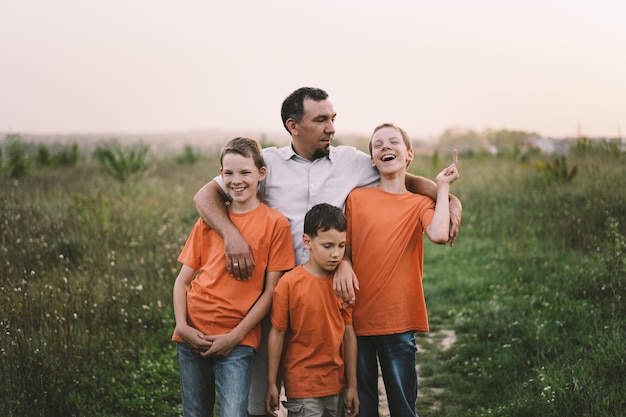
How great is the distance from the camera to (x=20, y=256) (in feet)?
21.2

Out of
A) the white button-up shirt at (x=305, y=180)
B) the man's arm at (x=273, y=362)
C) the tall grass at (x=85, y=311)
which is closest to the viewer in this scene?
the man's arm at (x=273, y=362)

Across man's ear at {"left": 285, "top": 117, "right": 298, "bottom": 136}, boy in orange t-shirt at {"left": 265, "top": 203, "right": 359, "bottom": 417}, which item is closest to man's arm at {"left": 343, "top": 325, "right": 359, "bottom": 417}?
boy in orange t-shirt at {"left": 265, "top": 203, "right": 359, "bottom": 417}

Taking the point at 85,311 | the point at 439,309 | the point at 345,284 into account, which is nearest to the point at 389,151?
the point at 345,284

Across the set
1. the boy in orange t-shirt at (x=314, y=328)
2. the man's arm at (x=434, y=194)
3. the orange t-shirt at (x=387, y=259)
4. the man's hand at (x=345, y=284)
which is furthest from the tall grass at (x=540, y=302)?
the man's hand at (x=345, y=284)

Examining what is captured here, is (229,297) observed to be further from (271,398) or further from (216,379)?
(271,398)

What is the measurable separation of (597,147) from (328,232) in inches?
398

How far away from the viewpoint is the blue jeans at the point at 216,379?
3.08m

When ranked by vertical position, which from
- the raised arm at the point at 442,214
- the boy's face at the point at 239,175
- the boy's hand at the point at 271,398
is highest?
the boy's face at the point at 239,175

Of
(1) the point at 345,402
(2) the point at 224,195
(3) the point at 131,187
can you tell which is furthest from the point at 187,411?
(3) the point at 131,187

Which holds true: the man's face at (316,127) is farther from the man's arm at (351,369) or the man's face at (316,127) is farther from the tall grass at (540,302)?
the tall grass at (540,302)

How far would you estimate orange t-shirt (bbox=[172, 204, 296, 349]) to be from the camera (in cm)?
316

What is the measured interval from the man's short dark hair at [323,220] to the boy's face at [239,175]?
34cm

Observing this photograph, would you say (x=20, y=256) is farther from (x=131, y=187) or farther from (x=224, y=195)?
(x=131, y=187)

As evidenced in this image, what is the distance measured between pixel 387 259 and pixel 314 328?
55cm
